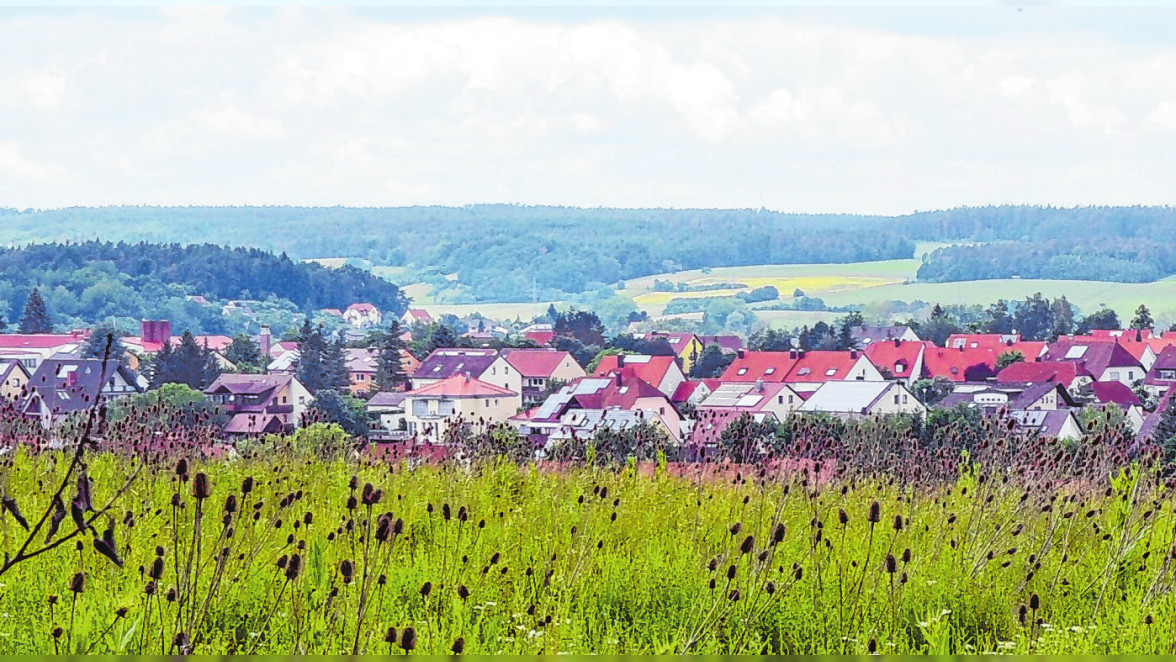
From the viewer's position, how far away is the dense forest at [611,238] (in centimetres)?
8106

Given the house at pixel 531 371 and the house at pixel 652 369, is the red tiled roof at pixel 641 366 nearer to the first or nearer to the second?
the house at pixel 652 369

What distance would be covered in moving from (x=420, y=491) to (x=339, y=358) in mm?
A: 38405

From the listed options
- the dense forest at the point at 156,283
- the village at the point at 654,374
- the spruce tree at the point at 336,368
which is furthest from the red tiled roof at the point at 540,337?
the dense forest at the point at 156,283

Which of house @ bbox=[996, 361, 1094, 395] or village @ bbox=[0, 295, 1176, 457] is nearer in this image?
village @ bbox=[0, 295, 1176, 457]

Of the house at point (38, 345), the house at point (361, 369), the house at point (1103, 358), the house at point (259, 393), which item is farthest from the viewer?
the house at point (1103, 358)

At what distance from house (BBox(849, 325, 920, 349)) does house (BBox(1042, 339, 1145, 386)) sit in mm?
8445

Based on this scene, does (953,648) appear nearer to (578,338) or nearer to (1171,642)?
(1171,642)

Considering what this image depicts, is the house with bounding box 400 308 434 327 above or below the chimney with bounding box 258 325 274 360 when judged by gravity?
below

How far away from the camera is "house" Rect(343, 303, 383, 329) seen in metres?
66.4

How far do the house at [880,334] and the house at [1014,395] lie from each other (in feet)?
46.7

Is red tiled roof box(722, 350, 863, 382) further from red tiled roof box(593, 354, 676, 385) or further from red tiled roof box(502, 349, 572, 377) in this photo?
red tiled roof box(502, 349, 572, 377)

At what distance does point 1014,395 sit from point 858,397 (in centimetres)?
364

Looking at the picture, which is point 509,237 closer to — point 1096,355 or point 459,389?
point 1096,355

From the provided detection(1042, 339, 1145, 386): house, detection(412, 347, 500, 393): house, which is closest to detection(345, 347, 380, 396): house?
detection(412, 347, 500, 393): house
